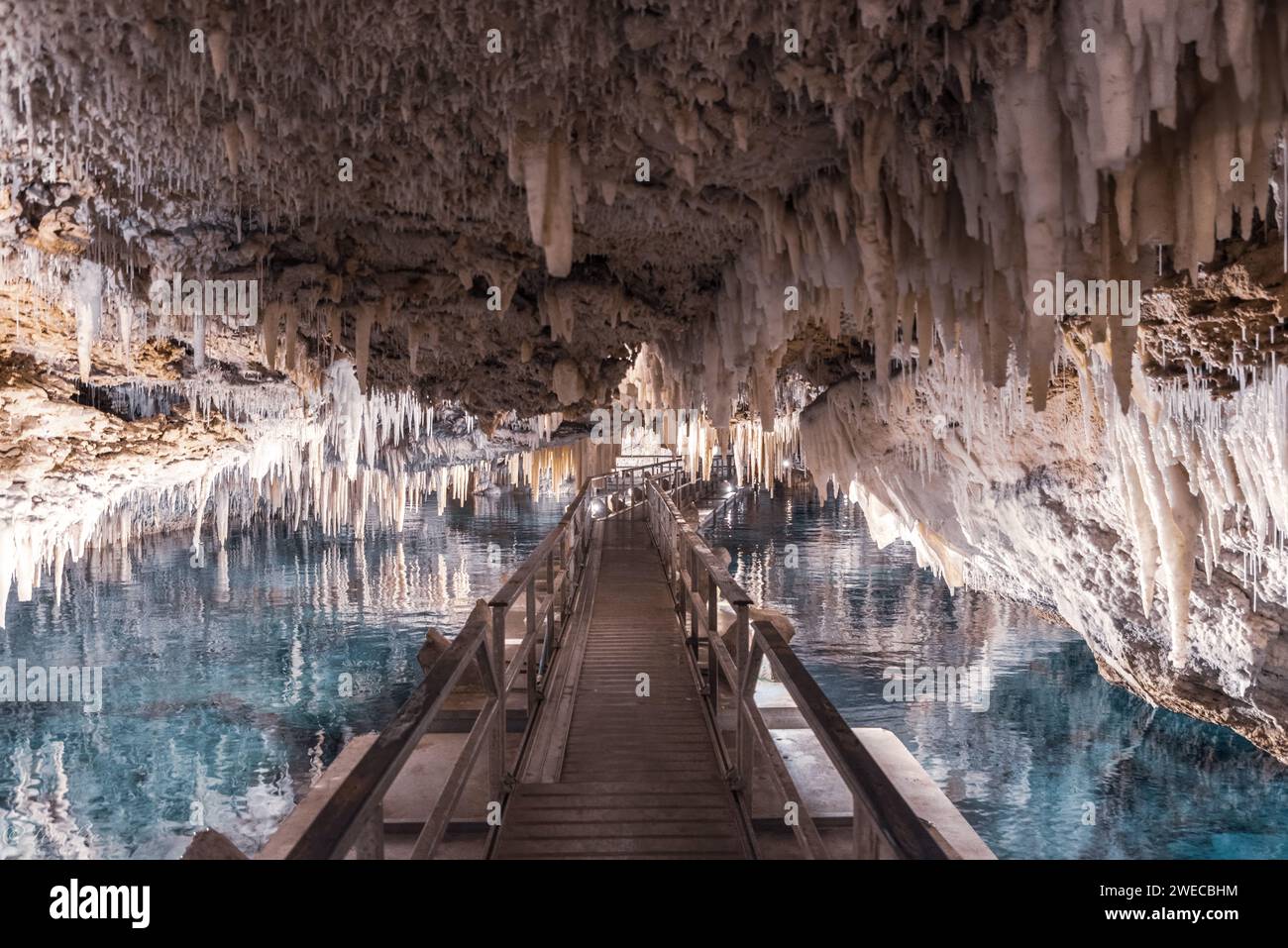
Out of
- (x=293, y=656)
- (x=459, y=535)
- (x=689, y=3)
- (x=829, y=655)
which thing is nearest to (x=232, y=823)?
(x=293, y=656)

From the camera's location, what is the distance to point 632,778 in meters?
4.04

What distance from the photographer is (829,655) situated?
17.1 metres

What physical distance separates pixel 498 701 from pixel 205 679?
14423mm

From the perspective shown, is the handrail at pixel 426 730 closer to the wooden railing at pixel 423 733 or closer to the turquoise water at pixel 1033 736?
the wooden railing at pixel 423 733

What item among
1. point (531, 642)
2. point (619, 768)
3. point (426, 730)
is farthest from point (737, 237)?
point (426, 730)

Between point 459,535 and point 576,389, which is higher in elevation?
point 576,389

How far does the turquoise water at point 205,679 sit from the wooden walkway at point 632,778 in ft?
21.0

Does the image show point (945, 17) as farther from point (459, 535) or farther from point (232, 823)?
point (459, 535)

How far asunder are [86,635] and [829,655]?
16.4m

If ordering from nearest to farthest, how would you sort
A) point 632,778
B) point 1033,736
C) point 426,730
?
1. point 426,730
2. point 632,778
3. point 1033,736

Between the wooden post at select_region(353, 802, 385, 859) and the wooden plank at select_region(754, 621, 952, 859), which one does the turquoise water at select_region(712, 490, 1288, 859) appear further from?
the wooden post at select_region(353, 802, 385, 859)

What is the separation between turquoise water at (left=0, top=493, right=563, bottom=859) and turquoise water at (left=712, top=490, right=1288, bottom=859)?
911cm

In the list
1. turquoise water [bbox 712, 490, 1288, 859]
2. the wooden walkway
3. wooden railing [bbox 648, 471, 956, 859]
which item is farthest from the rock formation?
the wooden walkway

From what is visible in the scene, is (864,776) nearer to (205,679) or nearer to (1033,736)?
(1033,736)
